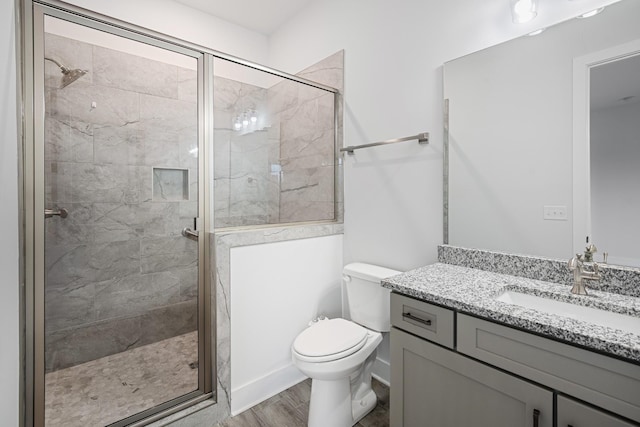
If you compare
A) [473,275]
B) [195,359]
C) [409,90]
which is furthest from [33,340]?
[409,90]

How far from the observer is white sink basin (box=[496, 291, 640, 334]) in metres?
0.99

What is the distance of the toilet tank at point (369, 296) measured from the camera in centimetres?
175

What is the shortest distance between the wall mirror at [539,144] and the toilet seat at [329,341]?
72cm

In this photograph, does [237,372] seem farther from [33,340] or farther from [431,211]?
[431,211]

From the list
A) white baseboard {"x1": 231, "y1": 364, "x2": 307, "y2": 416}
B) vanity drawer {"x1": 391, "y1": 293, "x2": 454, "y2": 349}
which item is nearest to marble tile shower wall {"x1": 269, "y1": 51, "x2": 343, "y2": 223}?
white baseboard {"x1": 231, "y1": 364, "x2": 307, "y2": 416}

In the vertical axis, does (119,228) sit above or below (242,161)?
below

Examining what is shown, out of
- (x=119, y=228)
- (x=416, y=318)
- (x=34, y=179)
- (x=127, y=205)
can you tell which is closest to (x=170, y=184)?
(x=127, y=205)

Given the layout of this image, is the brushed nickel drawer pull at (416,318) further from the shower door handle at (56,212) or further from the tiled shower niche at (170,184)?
the shower door handle at (56,212)

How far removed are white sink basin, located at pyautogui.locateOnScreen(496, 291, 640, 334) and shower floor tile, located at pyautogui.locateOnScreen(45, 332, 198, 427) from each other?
1652mm

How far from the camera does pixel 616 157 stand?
1154mm

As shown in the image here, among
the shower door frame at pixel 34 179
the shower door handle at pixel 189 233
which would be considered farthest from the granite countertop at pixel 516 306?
the shower door frame at pixel 34 179

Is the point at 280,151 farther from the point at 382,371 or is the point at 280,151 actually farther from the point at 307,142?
the point at 382,371

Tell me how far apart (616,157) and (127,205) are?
8.47 feet

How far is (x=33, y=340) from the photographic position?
4.16 feet
